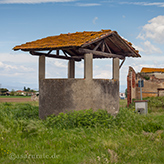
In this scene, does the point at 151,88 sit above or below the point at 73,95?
above

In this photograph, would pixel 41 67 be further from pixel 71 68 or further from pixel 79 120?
pixel 79 120

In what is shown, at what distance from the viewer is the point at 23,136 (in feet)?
25.7

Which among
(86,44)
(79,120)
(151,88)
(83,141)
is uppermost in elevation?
(86,44)

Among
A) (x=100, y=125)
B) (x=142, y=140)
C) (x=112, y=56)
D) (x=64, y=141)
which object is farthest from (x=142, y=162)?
(x=112, y=56)

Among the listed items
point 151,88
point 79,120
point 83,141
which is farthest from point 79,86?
point 151,88

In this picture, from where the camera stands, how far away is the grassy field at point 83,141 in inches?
226

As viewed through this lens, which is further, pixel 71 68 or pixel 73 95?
pixel 71 68

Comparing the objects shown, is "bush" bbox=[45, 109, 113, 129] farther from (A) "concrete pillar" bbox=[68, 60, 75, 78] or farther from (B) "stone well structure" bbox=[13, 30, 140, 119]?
(A) "concrete pillar" bbox=[68, 60, 75, 78]

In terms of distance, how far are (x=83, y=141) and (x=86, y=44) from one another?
395cm

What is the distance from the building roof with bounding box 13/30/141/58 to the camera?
373 inches

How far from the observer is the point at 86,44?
30.4 ft

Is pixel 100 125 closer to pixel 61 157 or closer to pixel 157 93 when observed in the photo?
pixel 61 157

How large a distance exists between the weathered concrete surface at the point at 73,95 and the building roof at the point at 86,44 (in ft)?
4.38

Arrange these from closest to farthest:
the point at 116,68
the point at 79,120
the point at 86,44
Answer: the point at 79,120
the point at 86,44
the point at 116,68
